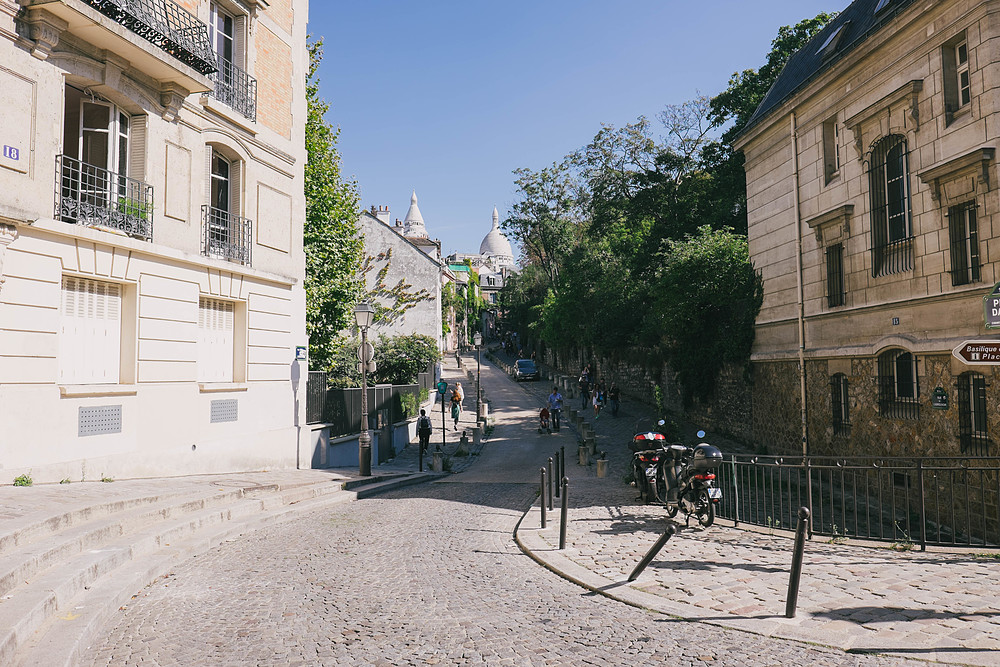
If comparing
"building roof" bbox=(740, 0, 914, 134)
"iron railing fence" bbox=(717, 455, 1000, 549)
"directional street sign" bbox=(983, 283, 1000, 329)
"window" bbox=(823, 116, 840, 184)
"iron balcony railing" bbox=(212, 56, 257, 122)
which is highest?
"building roof" bbox=(740, 0, 914, 134)

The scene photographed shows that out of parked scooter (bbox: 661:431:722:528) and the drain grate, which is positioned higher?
the drain grate

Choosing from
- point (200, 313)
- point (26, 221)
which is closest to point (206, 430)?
point (200, 313)

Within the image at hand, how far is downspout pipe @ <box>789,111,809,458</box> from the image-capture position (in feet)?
57.1

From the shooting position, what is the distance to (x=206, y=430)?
44.5ft

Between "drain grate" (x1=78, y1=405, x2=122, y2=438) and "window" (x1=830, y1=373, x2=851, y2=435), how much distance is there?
1514cm

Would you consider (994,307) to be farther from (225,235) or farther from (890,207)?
(225,235)

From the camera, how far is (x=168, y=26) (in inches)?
494

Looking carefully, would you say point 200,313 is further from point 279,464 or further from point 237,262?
point 279,464

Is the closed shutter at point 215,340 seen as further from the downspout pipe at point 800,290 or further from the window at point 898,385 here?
the window at point 898,385

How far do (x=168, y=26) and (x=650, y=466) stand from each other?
38.2ft

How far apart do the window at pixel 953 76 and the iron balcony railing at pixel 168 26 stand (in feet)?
44.9

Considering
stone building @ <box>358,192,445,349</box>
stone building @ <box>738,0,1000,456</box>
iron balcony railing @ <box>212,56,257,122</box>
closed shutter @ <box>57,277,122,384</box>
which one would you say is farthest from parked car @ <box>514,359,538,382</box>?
closed shutter @ <box>57,277,122,384</box>

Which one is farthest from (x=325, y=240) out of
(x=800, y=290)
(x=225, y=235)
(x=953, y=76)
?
(x=953, y=76)

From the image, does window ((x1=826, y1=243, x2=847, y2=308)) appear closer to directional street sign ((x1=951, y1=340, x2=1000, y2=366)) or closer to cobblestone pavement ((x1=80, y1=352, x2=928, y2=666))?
directional street sign ((x1=951, y1=340, x2=1000, y2=366))
